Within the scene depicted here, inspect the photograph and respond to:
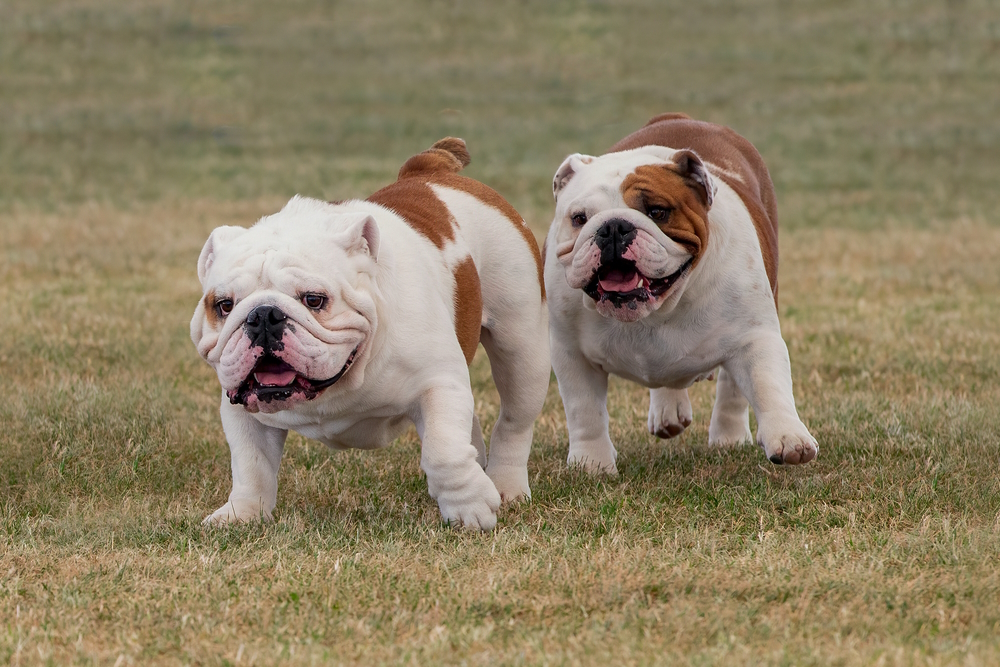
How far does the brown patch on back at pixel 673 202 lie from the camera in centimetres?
556

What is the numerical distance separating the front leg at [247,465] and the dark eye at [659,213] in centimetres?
176

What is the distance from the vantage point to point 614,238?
5426 mm

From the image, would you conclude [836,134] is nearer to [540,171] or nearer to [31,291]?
[540,171]

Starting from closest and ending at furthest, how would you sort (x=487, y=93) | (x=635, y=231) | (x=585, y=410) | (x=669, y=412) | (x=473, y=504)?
1. (x=473, y=504)
2. (x=635, y=231)
3. (x=585, y=410)
4. (x=669, y=412)
5. (x=487, y=93)

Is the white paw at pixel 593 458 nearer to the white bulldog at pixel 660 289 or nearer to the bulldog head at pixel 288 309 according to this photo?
the white bulldog at pixel 660 289

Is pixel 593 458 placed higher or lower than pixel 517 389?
lower

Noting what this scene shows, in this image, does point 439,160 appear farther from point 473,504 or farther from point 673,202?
point 473,504

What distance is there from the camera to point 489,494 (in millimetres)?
5160

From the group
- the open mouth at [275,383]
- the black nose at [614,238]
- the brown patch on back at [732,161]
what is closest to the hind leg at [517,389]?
the black nose at [614,238]

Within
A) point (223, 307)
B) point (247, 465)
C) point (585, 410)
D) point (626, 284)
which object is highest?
point (223, 307)

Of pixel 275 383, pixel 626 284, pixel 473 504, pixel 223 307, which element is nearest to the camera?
pixel 275 383

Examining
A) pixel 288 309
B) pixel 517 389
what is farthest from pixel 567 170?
pixel 288 309

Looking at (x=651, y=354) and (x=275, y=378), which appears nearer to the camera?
(x=275, y=378)

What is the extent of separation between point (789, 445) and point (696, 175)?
120cm
